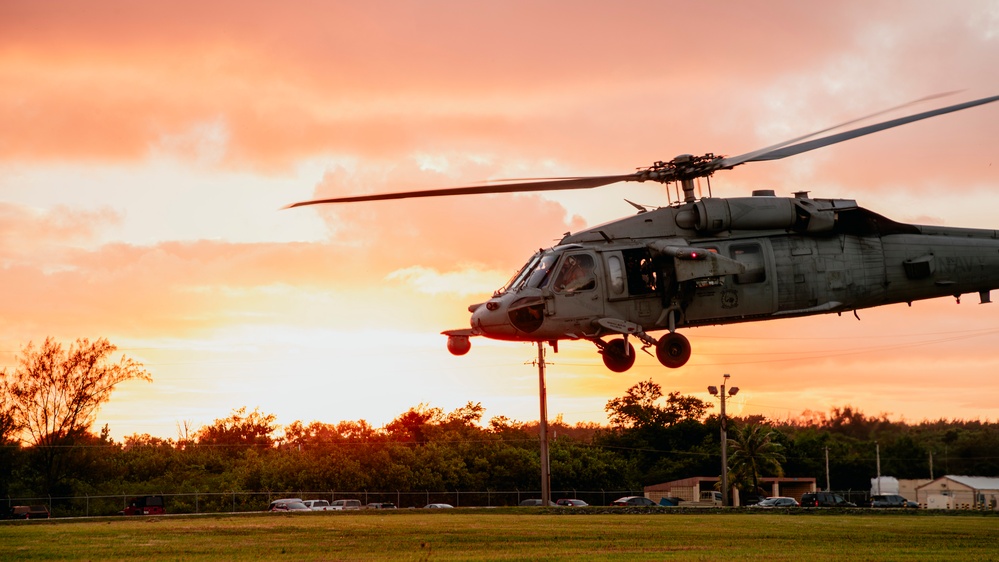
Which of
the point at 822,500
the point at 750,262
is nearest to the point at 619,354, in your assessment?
the point at 750,262

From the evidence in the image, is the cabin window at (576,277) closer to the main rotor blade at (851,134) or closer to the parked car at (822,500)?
the main rotor blade at (851,134)

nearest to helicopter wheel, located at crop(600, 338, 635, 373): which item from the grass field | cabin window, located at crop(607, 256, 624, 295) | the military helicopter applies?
the military helicopter

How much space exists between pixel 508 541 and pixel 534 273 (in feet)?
20.5

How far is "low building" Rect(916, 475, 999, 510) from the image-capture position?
9969 centimetres

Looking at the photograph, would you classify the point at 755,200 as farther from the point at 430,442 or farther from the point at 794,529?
the point at 430,442

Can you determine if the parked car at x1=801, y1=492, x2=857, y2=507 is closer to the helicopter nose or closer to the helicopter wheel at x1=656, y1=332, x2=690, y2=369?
the helicopter wheel at x1=656, y1=332, x2=690, y2=369

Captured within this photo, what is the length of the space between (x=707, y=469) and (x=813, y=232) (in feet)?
272

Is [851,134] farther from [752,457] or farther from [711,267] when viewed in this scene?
[752,457]

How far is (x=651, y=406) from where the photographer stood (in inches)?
4313

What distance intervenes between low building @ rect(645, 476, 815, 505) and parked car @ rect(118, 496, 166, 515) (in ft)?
142

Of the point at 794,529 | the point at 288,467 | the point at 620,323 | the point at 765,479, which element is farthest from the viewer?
the point at 765,479

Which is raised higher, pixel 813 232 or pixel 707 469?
pixel 813 232

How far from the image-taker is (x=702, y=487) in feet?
327

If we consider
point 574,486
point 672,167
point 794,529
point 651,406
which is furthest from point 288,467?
point 672,167
